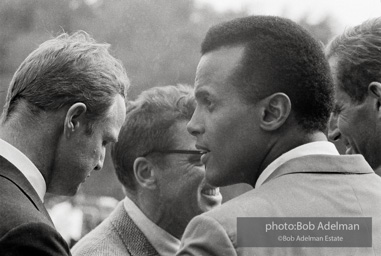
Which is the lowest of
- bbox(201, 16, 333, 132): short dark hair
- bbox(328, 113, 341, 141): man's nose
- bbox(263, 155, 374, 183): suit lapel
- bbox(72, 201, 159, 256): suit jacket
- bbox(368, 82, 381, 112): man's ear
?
bbox(72, 201, 159, 256): suit jacket

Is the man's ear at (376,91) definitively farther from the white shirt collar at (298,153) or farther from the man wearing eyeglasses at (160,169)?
the man wearing eyeglasses at (160,169)

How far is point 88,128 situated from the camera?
318cm

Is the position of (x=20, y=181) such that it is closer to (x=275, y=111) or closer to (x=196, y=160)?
(x=275, y=111)

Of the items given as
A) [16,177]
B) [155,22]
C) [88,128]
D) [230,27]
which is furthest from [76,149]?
[155,22]

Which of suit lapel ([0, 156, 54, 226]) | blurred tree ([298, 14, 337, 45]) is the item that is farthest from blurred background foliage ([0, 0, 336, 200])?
suit lapel ([0, 156, 54, 226])

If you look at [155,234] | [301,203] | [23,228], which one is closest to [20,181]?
[23,228]

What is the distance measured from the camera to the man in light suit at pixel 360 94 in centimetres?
312

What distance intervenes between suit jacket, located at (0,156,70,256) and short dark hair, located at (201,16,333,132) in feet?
2.63

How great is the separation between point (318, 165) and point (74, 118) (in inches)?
45.2

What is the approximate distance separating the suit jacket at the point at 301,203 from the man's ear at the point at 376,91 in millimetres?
660

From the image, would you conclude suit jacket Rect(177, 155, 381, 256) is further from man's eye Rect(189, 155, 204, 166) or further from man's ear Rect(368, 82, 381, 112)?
man's eye Rect(189, 155, 204, 166)

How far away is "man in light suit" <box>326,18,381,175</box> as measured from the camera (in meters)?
3.12

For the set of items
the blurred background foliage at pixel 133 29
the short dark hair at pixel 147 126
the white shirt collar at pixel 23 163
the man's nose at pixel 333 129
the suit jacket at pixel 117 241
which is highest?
the white shirt collar at pixel 23 163

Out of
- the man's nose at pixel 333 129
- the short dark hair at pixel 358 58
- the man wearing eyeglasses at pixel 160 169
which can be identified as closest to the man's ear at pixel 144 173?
the man wearing eyeglasses at pixel 160 169
